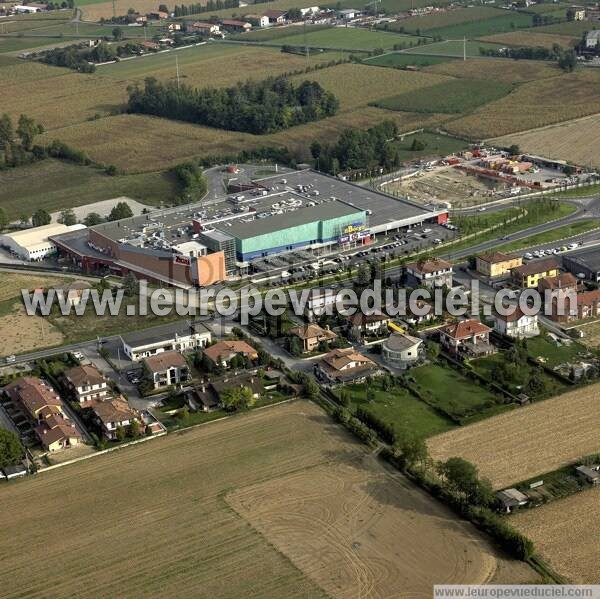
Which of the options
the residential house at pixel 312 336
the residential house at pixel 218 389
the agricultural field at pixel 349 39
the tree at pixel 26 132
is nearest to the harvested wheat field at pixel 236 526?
the residential house at pixel 218 389

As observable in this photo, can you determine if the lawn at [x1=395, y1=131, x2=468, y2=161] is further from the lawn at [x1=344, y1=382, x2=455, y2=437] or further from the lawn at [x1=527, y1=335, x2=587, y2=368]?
the lawn at [x1=344, y1=382, x2=455, y2=437]

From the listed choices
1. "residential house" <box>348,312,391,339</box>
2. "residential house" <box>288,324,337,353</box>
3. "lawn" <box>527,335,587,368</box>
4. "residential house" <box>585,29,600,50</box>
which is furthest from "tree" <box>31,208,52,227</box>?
"residential house" <box>585,29,600,50</box>

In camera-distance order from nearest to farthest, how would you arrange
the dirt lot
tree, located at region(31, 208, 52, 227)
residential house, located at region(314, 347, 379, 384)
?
residential house, located at region(314, 347, 379, 384)
tree, located at region(31, 208, 52, 227)
the dirt lot

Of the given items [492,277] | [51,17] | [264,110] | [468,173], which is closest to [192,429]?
[492,277]

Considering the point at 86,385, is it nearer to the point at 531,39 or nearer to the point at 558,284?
the point at 558,284

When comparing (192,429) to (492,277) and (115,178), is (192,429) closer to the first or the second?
(492,277)

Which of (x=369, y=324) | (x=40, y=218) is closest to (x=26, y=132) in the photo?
(x=40, y=218)
